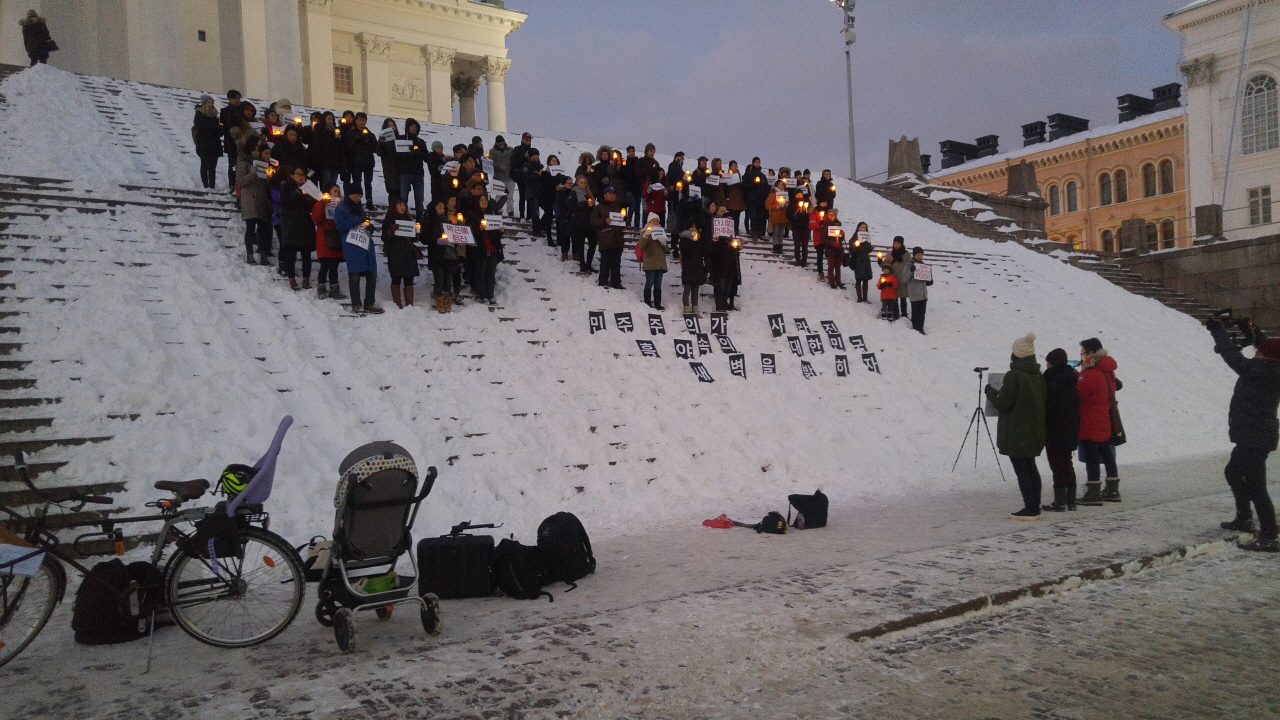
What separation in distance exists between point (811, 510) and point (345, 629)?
15.4 feet

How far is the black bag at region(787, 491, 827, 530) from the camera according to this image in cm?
815

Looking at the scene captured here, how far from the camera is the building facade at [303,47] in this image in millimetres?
32125

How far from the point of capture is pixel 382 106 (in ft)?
148

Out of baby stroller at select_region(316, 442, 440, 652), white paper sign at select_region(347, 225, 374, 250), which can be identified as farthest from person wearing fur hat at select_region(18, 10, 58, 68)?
baby stroller at select_region(316, 442, 440, 652)

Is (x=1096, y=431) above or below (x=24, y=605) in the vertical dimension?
above

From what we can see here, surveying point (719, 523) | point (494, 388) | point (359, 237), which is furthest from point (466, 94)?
point (719, 523)

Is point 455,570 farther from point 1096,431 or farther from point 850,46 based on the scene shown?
point 850,46

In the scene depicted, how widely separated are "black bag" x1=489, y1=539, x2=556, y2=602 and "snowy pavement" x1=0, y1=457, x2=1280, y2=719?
0.11 metres

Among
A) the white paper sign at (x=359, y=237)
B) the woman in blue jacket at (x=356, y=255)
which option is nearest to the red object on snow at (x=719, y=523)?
the woman in blue jacket at (x=356, y=255)

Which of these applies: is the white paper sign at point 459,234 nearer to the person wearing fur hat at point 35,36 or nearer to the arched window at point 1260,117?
the person wearing fur hat at point 35,36

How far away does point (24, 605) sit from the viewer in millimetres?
4898

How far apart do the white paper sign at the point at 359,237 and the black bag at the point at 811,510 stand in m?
6.86

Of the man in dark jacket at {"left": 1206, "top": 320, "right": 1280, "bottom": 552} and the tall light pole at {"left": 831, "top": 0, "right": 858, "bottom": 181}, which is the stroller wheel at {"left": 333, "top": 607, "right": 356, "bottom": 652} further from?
the tall light pole at {"left": 831, "top": 0, "right": 858, "bottom": 181}

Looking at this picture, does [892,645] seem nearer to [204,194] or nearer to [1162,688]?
[1162,688]
